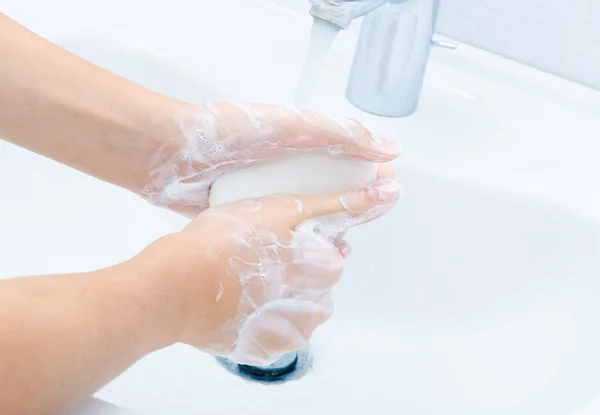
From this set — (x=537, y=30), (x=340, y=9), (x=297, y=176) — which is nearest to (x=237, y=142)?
Result: (x=297, y=176)

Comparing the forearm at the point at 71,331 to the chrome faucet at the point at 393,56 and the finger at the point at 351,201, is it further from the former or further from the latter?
the chrome faucet at the point at 393,56

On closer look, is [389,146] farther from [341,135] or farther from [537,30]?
[537,30]

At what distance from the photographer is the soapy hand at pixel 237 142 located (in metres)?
0.48

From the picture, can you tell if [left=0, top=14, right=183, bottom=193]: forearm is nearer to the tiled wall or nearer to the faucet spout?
the faucet spout

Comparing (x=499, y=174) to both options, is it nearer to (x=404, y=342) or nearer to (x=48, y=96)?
(x=404, y=342)

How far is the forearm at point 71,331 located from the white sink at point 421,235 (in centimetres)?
20

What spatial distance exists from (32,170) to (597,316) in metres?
0.49

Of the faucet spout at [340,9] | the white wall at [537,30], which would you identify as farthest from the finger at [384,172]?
the white wall at [537,30]

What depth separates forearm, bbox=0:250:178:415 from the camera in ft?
1.06

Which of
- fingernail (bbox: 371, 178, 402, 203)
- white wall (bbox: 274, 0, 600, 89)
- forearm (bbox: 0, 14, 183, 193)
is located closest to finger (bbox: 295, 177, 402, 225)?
fingernail (bbox: 371, 178, 402, 203)

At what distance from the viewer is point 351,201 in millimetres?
474

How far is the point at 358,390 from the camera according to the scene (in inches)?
24.4

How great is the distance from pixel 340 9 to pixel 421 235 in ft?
0.69

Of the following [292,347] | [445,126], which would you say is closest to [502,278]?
[445,126]
